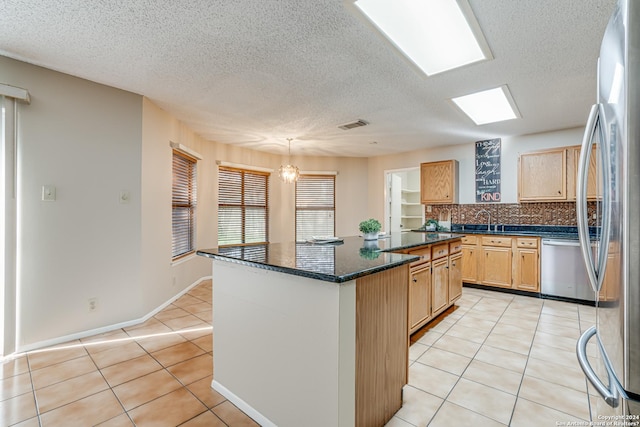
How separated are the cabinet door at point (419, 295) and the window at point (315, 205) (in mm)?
3580

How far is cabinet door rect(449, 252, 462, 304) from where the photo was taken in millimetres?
3455

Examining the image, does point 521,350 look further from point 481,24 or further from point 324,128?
point 324,128

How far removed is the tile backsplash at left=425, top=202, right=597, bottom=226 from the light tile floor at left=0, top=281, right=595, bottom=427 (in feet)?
6.03

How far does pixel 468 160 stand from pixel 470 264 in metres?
1.87

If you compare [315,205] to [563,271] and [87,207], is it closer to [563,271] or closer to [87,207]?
[87,207]

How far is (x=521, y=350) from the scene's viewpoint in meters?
2.54

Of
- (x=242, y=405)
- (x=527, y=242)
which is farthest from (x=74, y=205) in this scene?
(x=527, y=242)

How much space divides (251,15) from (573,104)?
3656 millimetres

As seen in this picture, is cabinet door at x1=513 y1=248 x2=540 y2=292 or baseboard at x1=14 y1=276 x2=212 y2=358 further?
cabinet door at x1=513 y1=248 x2=540 y2=292

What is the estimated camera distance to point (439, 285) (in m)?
3.18

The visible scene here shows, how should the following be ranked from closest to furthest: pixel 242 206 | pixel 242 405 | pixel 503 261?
pixel 242 405, pixel 503 261, pixel 242 206

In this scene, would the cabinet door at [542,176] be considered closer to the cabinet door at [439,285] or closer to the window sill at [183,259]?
the cabinet door at [439,285]

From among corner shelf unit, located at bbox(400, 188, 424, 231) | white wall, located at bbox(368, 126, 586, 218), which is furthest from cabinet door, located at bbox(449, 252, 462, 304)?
corner shelf unit, located at bbox(400, 188, 424, 231)

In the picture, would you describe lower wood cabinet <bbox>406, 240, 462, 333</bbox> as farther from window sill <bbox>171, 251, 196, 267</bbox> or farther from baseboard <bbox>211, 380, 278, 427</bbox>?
window sill <bbox>171, 251, 196, 267</bbox>
